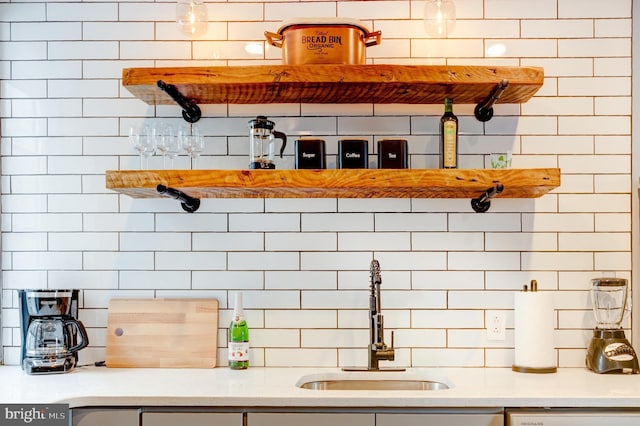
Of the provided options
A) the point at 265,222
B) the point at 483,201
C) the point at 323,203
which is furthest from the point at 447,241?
the point at 265,222

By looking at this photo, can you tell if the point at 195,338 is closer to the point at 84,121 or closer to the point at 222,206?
the point at 222,206

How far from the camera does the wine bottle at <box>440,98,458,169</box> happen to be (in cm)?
263

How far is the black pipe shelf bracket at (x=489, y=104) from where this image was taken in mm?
2547

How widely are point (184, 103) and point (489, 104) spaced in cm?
120

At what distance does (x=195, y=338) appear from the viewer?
283cm

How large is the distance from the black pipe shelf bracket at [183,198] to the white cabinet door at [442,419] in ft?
3.50

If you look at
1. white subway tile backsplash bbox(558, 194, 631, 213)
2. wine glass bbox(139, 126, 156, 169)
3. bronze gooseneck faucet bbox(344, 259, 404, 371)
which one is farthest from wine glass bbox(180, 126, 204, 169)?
white subway tile backsplash bbox(558, 194, 631, 213)

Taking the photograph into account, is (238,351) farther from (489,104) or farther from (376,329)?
(489,104)

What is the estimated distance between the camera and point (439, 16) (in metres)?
2.71

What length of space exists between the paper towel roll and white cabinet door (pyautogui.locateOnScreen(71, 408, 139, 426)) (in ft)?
4.73

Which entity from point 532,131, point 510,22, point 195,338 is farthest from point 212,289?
point 510,22

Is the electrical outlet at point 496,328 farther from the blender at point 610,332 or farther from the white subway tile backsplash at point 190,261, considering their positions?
the white subway tile backsplash at point 190,261

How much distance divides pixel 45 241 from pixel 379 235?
1.38 meters

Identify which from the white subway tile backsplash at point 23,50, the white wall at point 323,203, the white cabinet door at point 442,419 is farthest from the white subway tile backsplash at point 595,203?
the white subway tile backsplash at point 23,50
